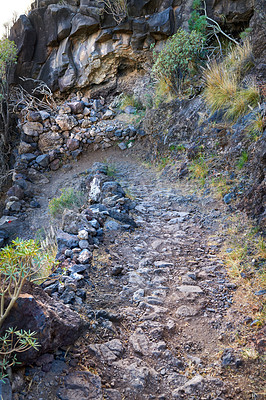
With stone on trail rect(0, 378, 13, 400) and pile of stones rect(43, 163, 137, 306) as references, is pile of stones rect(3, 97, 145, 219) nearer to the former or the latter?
pile of stones rect(43, 163, 137, 306)

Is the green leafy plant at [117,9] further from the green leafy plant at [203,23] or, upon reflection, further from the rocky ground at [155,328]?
the rocky ground at [155,328]

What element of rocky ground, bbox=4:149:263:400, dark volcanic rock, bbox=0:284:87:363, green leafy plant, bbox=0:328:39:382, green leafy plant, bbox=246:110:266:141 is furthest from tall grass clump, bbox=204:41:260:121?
green leafy plant, bbox=0:328:39:382

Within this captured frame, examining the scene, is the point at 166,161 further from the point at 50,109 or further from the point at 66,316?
the point at 50,109

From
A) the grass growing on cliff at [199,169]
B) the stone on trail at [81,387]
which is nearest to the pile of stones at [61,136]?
the grass growing on cliff at [199,169]

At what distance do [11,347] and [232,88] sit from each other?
17.4 ft

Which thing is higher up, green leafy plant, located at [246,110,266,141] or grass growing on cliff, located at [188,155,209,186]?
green leafy plant, located at [246,110,266,141]

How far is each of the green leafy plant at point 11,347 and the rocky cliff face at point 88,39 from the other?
30.1 ft

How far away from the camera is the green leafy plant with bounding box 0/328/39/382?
141 centimetres

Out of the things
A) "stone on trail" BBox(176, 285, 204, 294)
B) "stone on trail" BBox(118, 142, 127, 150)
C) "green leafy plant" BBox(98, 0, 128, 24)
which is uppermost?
"green leafy plant" BBox(98, 0, 128, 24)

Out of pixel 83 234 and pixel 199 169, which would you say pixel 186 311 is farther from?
pixel 199 169

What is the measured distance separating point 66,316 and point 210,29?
8.10m

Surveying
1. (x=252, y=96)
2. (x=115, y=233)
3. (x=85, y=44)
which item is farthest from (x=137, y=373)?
(x=85, y=44)

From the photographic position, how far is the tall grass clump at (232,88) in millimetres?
4789

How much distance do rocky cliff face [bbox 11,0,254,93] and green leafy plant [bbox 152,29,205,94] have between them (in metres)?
1.87
